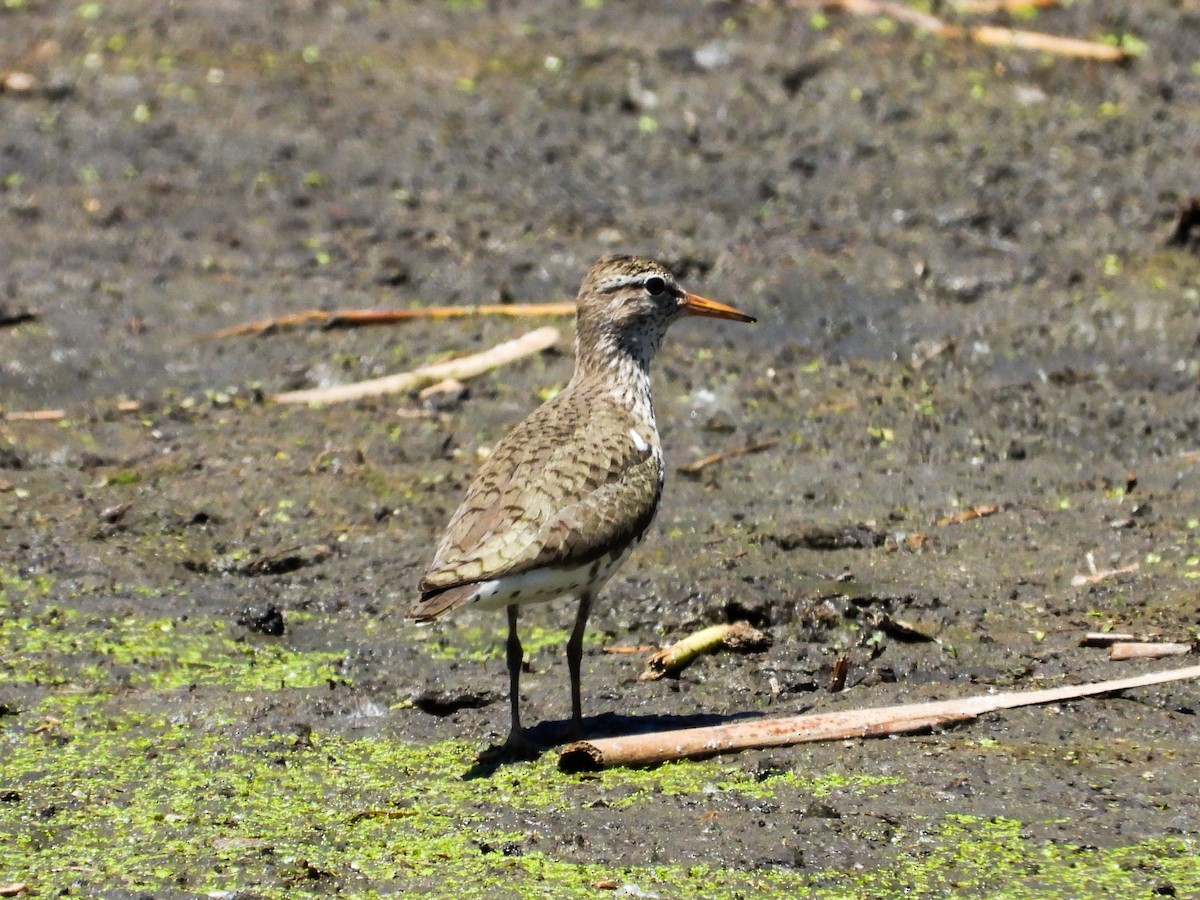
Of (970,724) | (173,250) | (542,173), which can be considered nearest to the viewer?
(970,724)

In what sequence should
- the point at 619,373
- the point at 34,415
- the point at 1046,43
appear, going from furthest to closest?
the point at 1046,43 < the point at 34,415 < the point at 619,373

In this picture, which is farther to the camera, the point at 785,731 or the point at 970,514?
the point at 970,514

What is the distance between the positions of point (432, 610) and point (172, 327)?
6.06 m

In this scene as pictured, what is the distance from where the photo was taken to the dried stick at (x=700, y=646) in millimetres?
8258

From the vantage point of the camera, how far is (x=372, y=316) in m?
12.5

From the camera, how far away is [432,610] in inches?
280

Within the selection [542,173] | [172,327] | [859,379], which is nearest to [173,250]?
[172,327]

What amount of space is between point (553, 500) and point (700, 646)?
3.75 feet

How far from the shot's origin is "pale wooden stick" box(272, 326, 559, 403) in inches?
454

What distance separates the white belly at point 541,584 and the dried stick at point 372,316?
194 inches

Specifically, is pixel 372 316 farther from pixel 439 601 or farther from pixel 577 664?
pixel 439 601

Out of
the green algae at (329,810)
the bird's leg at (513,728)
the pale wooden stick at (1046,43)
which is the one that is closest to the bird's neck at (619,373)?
the bird's leg at (513,728)

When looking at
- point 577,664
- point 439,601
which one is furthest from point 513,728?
point 439,601

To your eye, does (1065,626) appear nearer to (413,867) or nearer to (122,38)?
(413,867)
